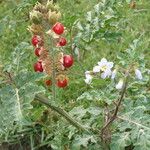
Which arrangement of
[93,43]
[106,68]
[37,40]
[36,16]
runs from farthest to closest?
1. [93,43]
2. [106,68]
3. [37,40]
4. [36,16]

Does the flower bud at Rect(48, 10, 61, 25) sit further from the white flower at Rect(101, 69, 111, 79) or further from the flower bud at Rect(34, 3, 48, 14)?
the white flower at Rect(101, 69, 111, 79)

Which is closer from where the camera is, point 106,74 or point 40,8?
point 40,8

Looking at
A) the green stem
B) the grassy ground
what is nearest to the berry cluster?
the green stem

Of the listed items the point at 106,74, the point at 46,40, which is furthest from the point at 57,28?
the point at 106,74

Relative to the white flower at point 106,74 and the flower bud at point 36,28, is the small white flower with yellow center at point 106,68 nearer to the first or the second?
the white flower at point 106,74

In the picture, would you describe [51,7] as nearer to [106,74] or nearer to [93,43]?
[106,74]

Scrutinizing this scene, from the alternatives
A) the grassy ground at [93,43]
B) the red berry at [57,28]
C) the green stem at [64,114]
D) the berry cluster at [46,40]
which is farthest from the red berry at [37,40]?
the grassy ground at [93,43]

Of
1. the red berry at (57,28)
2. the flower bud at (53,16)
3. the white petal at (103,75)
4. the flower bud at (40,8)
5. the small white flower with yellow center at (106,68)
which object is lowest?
the white petal at (103,75)

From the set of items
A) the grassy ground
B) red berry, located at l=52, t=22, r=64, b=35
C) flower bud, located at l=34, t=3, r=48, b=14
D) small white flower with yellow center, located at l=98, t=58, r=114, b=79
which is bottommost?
the grassy ground

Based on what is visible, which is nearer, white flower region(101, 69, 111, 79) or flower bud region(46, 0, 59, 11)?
flower bud region(46, 0, 59, 11)
